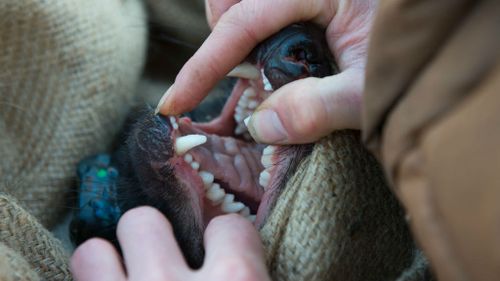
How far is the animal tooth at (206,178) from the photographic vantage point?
833mm

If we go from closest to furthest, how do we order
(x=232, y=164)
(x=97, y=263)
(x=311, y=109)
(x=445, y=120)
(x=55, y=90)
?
(x=445, y=120) → (x=311, y=109) → (x=97, y=263) → (x=232, y=164) → (x=55, y=90)

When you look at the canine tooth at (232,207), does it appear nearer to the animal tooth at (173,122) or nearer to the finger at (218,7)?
the animal tooth at (173,122)

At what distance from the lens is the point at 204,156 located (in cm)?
86

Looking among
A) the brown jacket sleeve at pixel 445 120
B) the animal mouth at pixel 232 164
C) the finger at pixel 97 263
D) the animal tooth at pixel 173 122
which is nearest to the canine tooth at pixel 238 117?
the animal mouth at pixel 232 164

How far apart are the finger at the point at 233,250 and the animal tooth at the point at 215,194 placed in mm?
83

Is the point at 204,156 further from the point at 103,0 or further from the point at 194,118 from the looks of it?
the point at 103,0

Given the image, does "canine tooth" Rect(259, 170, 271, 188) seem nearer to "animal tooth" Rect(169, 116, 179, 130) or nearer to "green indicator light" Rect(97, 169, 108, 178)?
"animal tooth" Rect(169, 116, 179, 130)

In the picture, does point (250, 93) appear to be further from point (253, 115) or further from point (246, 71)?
point (253, 115)

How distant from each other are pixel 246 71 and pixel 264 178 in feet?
0.46

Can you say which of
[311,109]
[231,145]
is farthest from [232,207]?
[311,109]

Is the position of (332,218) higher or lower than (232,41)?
lower

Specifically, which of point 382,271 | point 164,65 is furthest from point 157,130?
point 164,65

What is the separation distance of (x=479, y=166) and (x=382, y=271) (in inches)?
14.1

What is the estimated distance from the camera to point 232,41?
0.80 m
